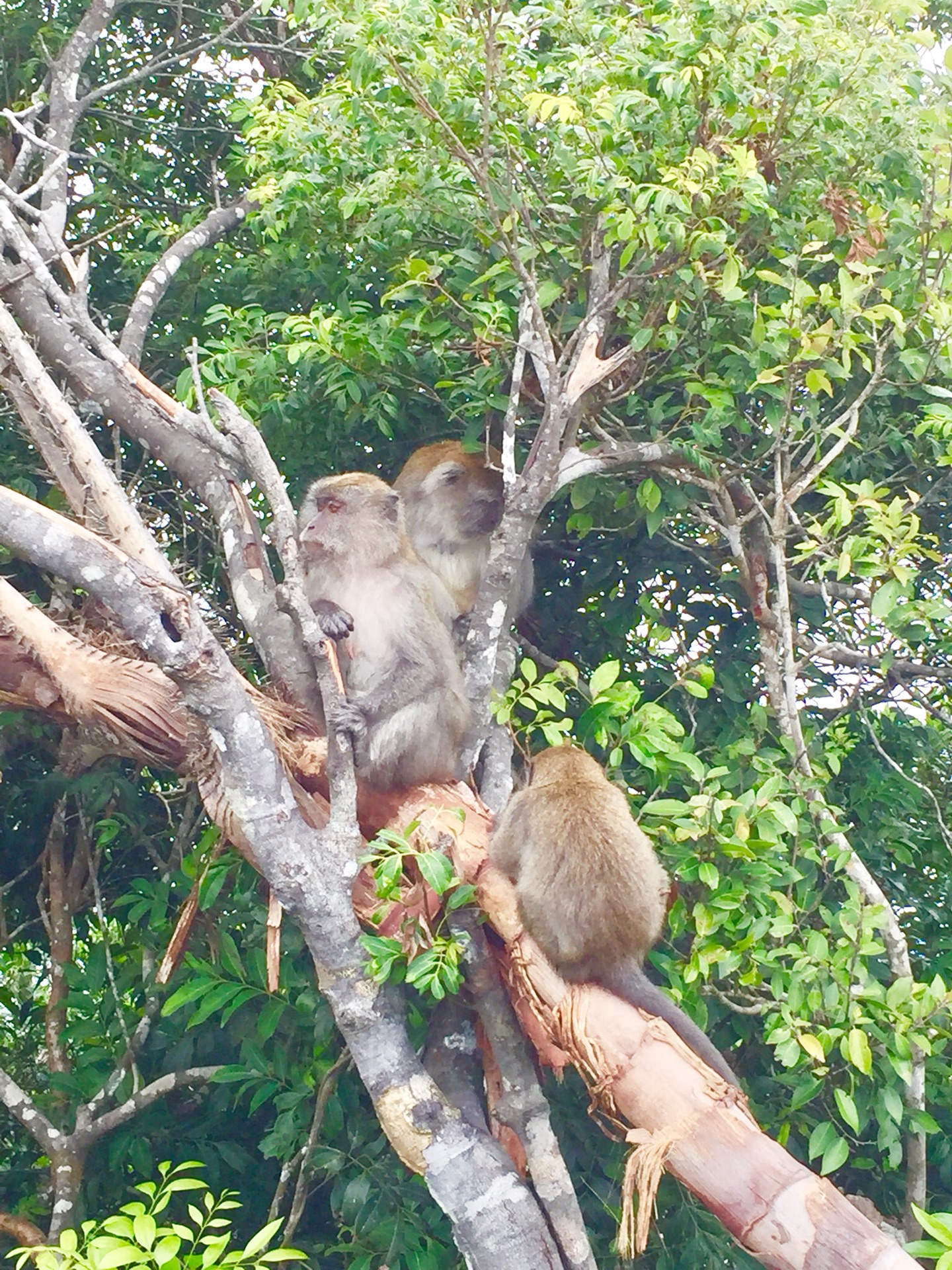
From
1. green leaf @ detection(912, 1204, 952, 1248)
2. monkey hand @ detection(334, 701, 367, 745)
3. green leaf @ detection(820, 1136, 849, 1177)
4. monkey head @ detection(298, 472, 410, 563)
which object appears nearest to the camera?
green leaf @ detection(912, 1204, 952, 1248)

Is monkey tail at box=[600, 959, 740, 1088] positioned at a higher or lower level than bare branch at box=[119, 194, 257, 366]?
lower

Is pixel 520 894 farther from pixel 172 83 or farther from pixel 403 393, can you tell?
pixel 172 83

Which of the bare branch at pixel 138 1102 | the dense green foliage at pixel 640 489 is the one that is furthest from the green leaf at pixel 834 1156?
the bare branch at pixel 138 1102

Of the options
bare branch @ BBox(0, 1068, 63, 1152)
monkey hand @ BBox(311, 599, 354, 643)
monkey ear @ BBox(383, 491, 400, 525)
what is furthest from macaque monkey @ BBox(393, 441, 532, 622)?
bare branch @ BBox(0, 1068, 63, 1152)

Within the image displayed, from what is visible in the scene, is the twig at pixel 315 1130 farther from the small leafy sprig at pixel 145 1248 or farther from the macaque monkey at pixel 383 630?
the small leafy sprig at pixel 145 1248

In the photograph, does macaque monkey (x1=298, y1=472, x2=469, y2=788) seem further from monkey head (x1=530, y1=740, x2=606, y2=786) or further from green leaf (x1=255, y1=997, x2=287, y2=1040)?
green leaf (x1=255, y1=997, x2=287, y2=1040)

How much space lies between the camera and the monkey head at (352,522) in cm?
504

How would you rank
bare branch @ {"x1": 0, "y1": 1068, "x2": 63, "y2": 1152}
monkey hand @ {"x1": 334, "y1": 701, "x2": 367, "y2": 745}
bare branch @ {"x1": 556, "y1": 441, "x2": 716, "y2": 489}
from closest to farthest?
1. monkey hand @ {"x1": 334, "y1": 701, "x2": 367, "y2": 745}
2. bare branch @ {"x1": 556, "y1": 441, "x2": 716, "y2": 489}
3. bare branch @ {"x1": 0, "y1": 1068, "x2": 63, "y2": 1152}

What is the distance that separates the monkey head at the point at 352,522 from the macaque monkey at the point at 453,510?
75 cm

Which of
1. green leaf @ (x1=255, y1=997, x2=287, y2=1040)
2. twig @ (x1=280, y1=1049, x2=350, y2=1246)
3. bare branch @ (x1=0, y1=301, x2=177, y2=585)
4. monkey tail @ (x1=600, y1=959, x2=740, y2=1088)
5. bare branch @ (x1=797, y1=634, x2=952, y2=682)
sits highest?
bare branch @ (x1=0, y1=301, x2=177, y2=585)

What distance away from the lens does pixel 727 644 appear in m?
5.74

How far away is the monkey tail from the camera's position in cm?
363

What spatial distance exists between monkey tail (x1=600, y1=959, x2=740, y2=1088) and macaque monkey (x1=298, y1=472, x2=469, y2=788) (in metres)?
1.14

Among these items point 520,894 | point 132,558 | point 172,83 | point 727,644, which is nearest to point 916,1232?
point 520,894
